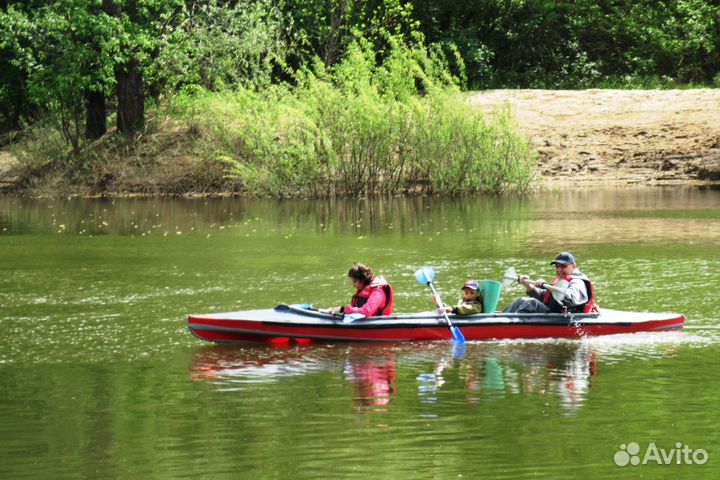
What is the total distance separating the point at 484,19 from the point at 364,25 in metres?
5.53

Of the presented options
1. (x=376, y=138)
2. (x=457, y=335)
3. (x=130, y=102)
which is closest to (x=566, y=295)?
(x=457, y=335)

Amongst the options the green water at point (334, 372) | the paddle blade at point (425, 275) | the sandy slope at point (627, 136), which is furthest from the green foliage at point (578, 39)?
the paddle blade at point (425, 275)

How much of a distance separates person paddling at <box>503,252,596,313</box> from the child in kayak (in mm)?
459

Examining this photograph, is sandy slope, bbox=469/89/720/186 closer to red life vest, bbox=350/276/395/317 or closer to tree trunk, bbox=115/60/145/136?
tree trunk, bbox=115/60/145/136

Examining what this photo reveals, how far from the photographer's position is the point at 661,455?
9.66m

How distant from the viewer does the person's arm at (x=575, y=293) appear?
48.9 ft

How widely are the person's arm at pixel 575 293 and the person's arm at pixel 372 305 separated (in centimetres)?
210

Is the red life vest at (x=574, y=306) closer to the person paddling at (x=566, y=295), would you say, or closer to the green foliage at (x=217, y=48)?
the person paddling at (x=566, y=295)

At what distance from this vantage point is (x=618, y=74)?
4631cm

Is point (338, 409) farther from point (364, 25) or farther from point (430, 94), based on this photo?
point (364, 25)

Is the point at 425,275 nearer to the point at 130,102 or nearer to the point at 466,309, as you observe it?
the point at 466,309

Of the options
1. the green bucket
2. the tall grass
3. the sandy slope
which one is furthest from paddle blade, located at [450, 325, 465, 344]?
the sandy slope

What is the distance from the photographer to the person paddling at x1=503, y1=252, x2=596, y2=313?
1488cm

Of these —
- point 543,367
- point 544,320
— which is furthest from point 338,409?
point 544,320
